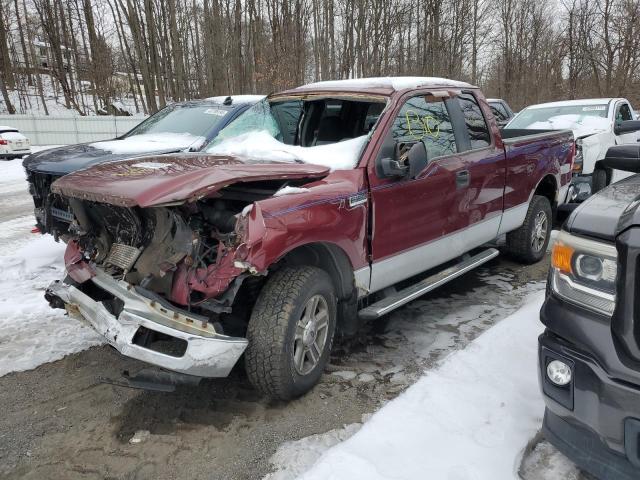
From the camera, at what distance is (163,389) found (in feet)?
9.59

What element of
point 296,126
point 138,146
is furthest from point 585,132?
point 138,146

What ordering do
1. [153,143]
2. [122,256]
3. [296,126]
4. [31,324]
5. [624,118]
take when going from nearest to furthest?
[122,256] → [31,324] → [296,126] → [153,143] → [624,118]

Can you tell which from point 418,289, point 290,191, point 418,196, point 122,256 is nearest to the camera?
A: point 290,191

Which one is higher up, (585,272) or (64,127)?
(64,127)

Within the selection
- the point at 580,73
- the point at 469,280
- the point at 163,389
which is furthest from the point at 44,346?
the point at 580,73

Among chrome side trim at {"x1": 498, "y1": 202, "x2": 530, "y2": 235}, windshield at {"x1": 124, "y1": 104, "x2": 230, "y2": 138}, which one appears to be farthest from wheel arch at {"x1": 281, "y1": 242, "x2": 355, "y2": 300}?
windshield at {"x1": 124, "y1": 104, "x2": 230, "y2": 138}

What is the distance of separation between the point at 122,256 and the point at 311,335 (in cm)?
132

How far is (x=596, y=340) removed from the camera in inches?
80.0

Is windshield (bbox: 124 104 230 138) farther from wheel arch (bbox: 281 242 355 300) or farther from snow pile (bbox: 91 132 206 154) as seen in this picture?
wheel arch (bbox: 281 242 355 300)

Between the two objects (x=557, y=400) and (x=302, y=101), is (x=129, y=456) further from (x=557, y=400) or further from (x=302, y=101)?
(x=302, y=101)

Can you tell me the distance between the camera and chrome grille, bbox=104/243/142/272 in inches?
126

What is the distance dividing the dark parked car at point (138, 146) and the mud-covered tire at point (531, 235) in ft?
11.6

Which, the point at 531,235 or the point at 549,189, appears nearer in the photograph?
the point at 531,235

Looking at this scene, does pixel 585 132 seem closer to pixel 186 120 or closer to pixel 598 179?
pixel 598 179
